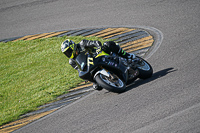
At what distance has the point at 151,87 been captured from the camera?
725 cm

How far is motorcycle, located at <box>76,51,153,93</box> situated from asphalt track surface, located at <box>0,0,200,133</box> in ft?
0.77

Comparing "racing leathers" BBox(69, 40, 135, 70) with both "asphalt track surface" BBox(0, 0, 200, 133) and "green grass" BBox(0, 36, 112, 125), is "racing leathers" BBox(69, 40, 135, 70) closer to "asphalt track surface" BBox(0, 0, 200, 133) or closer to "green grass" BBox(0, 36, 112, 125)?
"asphalt track surface" BBox(0, 0, 200, 133)

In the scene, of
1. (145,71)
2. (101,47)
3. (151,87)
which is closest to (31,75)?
(101,47)

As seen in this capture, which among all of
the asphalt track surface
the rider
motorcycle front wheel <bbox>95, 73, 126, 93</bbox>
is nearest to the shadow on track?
the asphalt track surface

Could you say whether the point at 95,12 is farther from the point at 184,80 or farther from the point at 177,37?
the point at 184,80

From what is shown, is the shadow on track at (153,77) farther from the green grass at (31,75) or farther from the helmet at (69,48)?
the green grass at (31,75)

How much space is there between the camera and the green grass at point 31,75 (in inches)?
362

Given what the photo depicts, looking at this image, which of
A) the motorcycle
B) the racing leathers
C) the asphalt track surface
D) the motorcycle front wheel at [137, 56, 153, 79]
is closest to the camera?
the asphalt track surface

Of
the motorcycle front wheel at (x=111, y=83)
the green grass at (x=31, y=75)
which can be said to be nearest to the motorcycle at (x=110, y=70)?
the motorcycle front wheel at (x=111, y=83)

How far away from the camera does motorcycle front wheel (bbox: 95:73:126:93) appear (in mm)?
7270

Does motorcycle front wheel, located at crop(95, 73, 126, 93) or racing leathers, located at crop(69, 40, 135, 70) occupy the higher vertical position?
racing leathers, located at crop(69, 40, 135, 70)

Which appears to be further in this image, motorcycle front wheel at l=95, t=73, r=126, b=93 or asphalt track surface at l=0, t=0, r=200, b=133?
motorcycle front wheel at l=95, t=73, r=126, b=93

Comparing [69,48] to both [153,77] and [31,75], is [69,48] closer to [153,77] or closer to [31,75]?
[153,77]

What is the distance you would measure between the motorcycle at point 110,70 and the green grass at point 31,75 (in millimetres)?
1786
